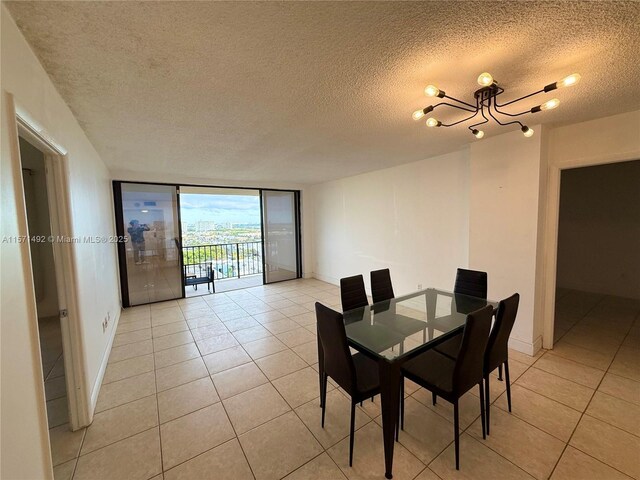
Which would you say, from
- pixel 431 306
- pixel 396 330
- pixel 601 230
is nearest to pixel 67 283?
pixel 396 330

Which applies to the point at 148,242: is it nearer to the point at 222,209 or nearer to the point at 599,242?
the point at 222,209

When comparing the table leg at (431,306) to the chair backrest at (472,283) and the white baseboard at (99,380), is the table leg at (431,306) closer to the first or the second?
the chair backrest at (472,283)

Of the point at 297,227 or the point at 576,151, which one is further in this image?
the point at 297,227

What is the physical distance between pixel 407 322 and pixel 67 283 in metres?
2.63

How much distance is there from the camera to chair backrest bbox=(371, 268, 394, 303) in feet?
9.41

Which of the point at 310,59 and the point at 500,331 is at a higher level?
the point at 310,59

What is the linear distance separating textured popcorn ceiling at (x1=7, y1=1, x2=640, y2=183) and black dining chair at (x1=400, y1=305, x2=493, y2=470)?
4.82 feet

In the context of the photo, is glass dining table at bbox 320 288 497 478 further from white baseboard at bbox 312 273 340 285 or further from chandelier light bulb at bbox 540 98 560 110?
white baseboard at bbox 312 273 340 285

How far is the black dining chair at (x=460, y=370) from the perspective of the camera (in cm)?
155

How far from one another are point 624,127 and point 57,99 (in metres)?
4.55

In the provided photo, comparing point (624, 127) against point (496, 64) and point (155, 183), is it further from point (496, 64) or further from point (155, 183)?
point (155, 183)

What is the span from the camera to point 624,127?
92.1 inches

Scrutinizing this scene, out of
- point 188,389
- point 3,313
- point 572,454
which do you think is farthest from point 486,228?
point 3,313

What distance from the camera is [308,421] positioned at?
1974 millimetres
